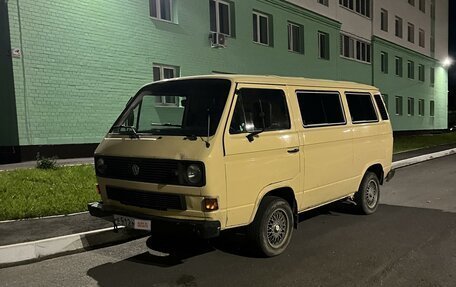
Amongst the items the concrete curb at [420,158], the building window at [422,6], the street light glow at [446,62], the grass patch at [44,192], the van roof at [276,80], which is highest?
A: the building window at [422,6]

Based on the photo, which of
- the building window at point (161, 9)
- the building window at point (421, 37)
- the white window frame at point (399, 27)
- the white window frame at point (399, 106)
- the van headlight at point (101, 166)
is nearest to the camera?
the van headlight at point (101, 166)

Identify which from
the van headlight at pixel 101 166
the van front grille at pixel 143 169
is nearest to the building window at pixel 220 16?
the van headlight at pixel 101 166

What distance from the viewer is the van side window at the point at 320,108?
577 cm

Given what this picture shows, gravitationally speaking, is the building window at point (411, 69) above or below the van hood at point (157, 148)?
above

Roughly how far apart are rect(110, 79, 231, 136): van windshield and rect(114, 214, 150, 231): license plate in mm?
1013

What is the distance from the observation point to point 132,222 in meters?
4.82

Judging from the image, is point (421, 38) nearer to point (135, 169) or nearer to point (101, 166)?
point (101, 166)

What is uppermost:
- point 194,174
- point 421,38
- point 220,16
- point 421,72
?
point 421,38

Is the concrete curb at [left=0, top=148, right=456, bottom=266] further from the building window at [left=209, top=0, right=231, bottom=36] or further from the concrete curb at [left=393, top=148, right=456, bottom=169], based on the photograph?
the building window at [left=209, top=0, right=231, bottom=36]

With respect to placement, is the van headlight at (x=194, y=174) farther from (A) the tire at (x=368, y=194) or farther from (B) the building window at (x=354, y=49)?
(B) the building window at (x=354, y=49)

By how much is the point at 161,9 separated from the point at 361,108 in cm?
1008

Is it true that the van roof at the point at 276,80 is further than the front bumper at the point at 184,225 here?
Yes

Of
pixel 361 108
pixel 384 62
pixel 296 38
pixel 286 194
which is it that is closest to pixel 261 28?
pixel 296 38

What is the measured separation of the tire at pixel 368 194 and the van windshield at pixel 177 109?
11.1ft
